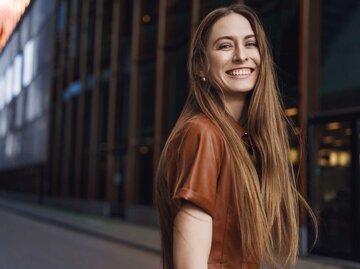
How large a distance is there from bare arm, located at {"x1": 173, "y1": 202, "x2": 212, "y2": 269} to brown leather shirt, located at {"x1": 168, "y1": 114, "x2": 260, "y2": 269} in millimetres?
26

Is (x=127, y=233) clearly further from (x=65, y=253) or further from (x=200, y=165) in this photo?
(x=200, y=165)

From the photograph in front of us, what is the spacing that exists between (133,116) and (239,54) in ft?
62.7

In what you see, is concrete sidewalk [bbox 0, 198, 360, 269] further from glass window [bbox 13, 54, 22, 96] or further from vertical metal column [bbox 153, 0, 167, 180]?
glass window [bbox 13, 54, 22, 96]

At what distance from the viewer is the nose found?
1609 mm

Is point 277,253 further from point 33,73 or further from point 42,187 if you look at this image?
point 33,73

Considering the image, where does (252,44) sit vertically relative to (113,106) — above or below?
below

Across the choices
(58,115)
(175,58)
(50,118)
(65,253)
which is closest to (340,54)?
(65,253)

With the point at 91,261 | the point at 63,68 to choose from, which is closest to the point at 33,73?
the point at 63,68

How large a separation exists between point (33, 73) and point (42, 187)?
31.1 ft

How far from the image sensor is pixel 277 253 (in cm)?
166

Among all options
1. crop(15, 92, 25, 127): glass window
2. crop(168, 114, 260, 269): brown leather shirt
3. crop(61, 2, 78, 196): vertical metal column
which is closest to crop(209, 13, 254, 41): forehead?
crop(168, 114, 260, 269): brown leather shirt

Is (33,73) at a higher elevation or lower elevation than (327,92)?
higher

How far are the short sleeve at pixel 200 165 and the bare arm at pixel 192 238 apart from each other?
25 mm

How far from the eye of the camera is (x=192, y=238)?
1356 mm
